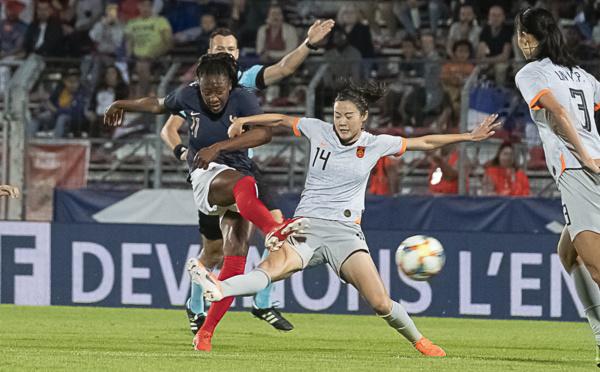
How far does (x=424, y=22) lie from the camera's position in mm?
13258

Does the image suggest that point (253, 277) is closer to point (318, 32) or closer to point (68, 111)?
point (318, 32)

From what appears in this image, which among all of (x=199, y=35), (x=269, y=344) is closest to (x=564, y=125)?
(x=269, y=344)

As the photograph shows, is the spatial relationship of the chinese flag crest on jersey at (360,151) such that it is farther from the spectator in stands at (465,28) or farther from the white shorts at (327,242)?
the spectator in stands at (465,28)

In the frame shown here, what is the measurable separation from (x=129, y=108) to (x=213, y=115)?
68cm

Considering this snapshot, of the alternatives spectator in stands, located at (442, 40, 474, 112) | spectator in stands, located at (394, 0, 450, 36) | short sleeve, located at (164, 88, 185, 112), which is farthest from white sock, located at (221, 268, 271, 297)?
spectator in stands, located at (394, 0, 450, 36)

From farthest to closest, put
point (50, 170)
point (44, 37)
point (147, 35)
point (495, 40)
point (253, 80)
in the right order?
point (44, 37) < point (147, 35) < point (495, 40) < point (50, 170) < point (253, 80)

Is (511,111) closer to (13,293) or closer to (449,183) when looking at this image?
(449,183)

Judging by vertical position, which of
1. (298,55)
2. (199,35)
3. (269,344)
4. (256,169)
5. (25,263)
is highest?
(199,35)

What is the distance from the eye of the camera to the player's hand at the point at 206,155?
6.23 metres

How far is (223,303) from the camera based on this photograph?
6.41 metres

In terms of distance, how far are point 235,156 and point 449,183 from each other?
3857 mm

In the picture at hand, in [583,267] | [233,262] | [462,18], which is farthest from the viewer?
[462,18]

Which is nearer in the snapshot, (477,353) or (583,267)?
(583,267)

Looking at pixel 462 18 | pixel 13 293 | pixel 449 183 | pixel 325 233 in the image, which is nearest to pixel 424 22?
pixel 462 18
